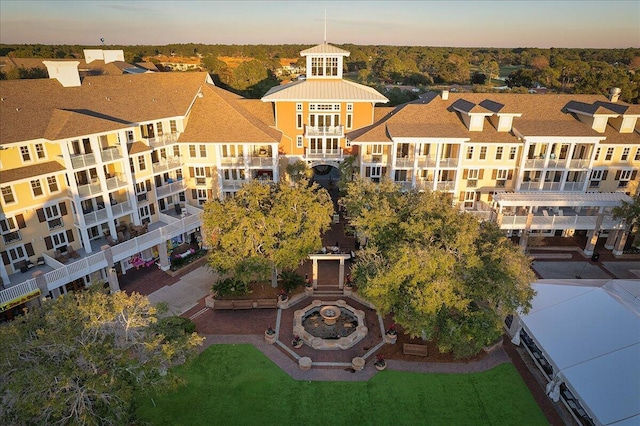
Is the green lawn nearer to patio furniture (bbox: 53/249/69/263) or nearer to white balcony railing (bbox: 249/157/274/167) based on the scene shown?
patio furniture (bbox: 53/249/69/263)

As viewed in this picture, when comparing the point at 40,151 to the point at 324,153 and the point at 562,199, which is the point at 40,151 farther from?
the point at 562,199

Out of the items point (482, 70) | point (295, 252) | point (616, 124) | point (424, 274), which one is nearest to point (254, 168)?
point (295, 252)

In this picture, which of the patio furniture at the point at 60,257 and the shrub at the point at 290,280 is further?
the shrub at the point at 290,280

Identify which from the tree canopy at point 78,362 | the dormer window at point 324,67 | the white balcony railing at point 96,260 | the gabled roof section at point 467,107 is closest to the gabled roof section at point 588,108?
the gabled roof section at point 467,107

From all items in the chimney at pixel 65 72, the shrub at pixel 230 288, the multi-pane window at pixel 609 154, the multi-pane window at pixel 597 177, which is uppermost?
the chimney at pixel 65 72

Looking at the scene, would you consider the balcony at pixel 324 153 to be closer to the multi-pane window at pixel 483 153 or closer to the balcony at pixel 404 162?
the balcony at pixel 404 162

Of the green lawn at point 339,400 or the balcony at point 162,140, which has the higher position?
the balcony at point 162,140

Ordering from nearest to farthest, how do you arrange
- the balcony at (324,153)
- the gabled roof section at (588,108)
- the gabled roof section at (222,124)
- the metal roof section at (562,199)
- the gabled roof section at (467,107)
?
1. the metal roof section at (562,199)
2. the gabled roof section at (222,124)
3. the gabled roof section at (588,108)
4. the gabled roof section at (467,107)
5. the balcony at (324,153)
